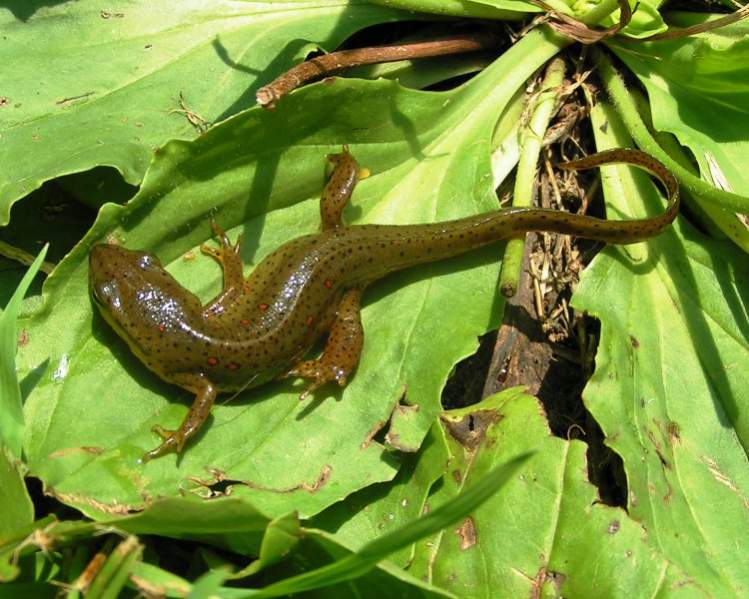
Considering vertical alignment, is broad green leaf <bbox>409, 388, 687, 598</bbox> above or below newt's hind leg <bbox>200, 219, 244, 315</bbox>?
below

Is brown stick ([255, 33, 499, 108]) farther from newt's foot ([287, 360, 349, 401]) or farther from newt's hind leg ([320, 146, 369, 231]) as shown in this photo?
newt's foot ([287, 360, 349, 401])

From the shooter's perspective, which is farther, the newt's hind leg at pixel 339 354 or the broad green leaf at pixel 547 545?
the newt's hind leg at pixel 339 354

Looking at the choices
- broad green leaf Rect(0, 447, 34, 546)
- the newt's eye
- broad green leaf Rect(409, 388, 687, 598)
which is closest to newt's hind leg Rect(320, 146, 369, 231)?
the newt's eye

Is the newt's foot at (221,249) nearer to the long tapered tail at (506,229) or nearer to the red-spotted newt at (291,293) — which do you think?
the red-spotted newt at (291,293)

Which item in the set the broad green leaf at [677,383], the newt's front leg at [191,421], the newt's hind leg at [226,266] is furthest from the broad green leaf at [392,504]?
the newt's hind leg at [226,266]

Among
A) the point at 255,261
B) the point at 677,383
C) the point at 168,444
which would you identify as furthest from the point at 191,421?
the point at 677,383

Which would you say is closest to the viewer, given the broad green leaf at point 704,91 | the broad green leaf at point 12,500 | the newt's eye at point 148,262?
the broad green leaf at point 12,500
